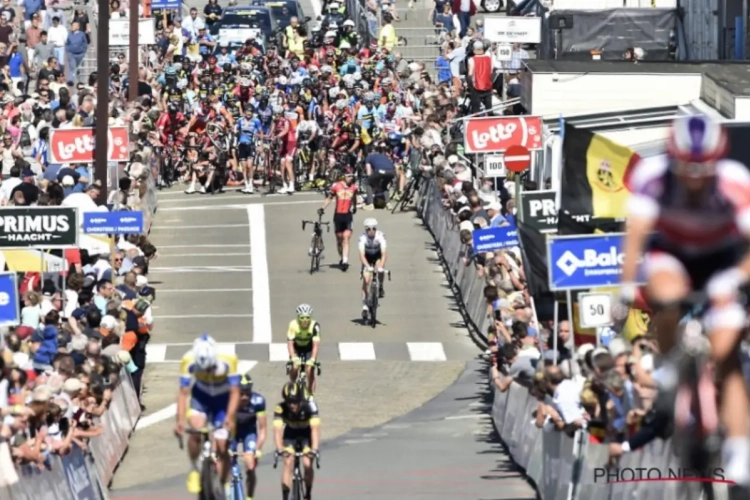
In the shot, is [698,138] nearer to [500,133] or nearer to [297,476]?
[297,476]

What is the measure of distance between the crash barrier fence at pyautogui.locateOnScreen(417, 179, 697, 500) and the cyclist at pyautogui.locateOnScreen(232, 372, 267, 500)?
2.88m

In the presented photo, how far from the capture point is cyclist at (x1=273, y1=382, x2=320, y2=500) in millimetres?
20719

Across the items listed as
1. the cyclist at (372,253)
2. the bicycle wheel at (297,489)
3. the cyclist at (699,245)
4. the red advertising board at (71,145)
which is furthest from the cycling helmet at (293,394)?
the cyclist at (372,253)

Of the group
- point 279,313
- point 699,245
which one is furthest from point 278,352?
point 699,245

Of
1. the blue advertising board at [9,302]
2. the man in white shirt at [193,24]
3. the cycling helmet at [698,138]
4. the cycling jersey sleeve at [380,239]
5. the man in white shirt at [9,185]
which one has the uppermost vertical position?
the man in white shirt at [193,24]

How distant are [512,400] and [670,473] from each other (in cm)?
940

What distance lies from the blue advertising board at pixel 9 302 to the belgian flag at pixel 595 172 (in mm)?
5752

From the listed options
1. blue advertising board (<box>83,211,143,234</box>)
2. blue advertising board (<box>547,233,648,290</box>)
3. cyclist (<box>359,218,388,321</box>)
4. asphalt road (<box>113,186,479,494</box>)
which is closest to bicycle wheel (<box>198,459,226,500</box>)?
blue advertising board (<box>547,233,648,290</box>)

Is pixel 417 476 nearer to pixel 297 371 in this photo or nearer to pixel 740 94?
pixel 297 371

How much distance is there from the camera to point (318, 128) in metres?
43.4

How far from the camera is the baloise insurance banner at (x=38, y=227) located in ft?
82.0

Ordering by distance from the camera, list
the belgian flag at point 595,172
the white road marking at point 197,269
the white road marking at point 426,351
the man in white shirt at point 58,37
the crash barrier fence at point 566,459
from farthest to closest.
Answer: the man in white shirt at point 58,37 < the white road marking at point 197,269 < the white road marking at point 426,351 < the belgian flag at point 595,172 < the crash barrier fence at point 566,459

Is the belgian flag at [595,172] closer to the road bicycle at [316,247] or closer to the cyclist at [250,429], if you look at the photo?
the cyclist at [250,429]

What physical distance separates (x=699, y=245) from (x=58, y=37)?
3699 cm
